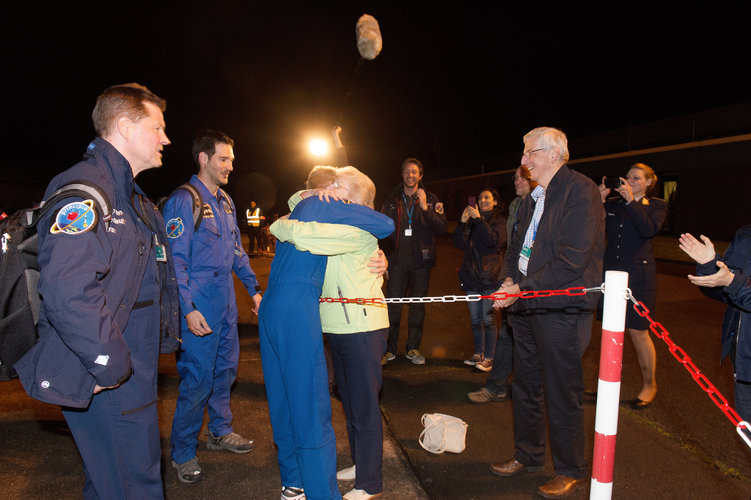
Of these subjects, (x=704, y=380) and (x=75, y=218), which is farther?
(x=704, y=380)

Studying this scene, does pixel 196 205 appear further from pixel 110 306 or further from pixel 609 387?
pixel 609 387

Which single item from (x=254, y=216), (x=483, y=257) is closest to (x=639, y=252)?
(x=483, y=257)

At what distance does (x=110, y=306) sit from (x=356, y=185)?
1479 millimetres

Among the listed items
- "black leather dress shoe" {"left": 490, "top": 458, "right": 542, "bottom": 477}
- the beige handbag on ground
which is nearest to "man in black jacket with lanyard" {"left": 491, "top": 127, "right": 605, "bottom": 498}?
"black leather dress shoe" {"left": 490, "top": 458, "right": 542, "bottom": 477}

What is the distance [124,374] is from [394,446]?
92.4 inches

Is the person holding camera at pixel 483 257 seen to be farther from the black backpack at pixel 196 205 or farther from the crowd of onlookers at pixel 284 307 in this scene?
the black backpack at pixel 196 205

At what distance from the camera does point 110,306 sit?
6.46 feet

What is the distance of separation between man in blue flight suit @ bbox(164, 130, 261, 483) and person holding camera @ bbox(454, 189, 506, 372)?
2.67m

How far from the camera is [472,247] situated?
5.39 m

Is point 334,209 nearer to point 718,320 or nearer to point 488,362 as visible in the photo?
point 488,362

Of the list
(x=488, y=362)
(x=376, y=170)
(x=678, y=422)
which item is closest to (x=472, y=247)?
(x=488, y=362)

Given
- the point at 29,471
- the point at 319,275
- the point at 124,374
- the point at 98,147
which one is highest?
the point at 98,147

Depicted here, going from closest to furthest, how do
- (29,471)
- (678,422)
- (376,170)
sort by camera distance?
(29,471) → (678,422) → (376,170)

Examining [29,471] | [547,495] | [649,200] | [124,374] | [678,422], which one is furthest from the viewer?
[649,200]
